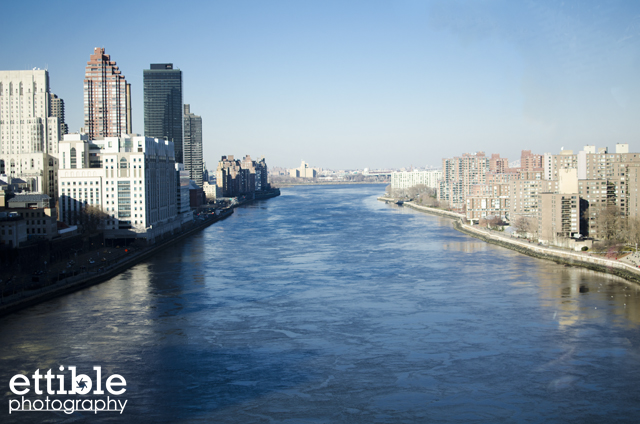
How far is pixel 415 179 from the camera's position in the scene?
40000 millimetres

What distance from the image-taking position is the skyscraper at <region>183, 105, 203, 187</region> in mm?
39781

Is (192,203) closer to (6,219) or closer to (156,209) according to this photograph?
(156,209)

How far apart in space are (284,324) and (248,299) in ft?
4.78

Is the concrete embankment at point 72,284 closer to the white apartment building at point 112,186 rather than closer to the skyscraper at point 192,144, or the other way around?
the white apartment building at point 112,186

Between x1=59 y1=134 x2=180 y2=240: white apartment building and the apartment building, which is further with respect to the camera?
the apartment building

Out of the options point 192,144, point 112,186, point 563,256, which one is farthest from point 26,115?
point 563,256

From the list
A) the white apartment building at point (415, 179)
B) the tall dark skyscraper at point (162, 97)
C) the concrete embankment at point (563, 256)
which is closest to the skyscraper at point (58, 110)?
the tall dark skyscraper at point (162, 97)

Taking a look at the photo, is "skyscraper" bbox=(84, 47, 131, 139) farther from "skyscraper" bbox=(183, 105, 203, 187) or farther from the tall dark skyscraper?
"skyscraper" bbox=(183, 105, 203, 187)

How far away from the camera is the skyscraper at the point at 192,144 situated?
39.8 meters

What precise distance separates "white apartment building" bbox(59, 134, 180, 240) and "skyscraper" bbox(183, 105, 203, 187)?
24.1 meters

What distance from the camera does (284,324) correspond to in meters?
7.24

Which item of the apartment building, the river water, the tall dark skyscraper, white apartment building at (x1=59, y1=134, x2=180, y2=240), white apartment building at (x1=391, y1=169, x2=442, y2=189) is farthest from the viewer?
white apartment building at (x1=391, y1=169, x2=442, y2=189)

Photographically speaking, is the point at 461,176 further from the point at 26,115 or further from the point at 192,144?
the point at 192,144

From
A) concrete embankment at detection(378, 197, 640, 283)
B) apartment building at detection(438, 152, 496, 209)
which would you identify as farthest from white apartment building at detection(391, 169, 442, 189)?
concrete embankment at detection(378, 197, 640, 283)
